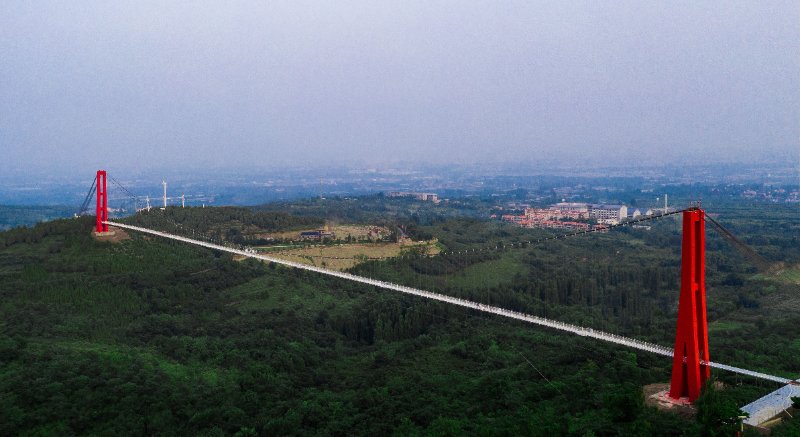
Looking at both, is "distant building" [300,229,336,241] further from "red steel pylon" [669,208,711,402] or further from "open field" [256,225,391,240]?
"red steel pylon" [669,208,711,402]

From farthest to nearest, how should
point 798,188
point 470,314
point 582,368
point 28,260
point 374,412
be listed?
1. point 798,188
2. point 28,260
3. point 470,314
4. point 582,368
5. point 374,412

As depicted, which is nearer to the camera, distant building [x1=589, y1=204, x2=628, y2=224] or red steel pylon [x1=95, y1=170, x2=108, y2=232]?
red steel pylon [x1=95, y1=170, x2=108, y2=232]

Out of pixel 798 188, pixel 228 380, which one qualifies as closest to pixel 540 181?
pixel 798 188

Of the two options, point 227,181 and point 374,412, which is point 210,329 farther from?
point 227,181

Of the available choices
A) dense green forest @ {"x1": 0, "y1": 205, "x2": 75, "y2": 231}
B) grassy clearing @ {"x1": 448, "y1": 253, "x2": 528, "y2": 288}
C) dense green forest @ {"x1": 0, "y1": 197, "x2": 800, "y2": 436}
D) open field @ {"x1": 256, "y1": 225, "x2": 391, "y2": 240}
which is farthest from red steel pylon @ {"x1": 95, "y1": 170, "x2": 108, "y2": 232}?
dense green forest @ {"x1": 0, "y1": 205, "x2": 75, "y2": 231}

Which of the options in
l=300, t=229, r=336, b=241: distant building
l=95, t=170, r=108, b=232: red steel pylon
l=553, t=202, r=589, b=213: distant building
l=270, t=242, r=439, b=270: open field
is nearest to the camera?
l=95, t=170, r=108, b=232: red steel pylon

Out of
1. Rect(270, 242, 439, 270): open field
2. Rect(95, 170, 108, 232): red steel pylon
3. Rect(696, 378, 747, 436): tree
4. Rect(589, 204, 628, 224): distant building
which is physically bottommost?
Rect(696, 378, 747, 436): tree
